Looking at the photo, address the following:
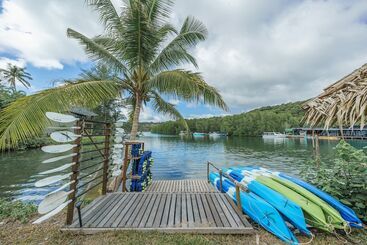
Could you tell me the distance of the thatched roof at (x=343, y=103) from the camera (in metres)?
2.53

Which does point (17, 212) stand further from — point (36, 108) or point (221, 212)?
point (221, 212)

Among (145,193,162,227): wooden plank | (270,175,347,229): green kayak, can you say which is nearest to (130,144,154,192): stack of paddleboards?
(145,193,162,227): wooden plank

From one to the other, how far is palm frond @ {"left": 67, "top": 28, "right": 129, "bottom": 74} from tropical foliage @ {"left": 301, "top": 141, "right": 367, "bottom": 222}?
6.38 m

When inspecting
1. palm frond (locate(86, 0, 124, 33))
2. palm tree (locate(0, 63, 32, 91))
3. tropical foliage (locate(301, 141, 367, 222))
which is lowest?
tropical foliage (locate(301, 141, 367, 222))

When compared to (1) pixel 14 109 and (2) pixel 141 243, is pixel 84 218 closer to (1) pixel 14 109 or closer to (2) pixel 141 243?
(2) pixel 141 243

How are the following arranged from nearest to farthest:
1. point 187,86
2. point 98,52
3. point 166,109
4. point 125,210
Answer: point 125,210
point 187,86
point 98,52
point 166,109

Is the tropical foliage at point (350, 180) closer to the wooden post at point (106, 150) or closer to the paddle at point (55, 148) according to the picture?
the wooden post at point (106, 150)

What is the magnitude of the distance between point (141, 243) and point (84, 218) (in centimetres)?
126

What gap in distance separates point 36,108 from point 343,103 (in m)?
5.39

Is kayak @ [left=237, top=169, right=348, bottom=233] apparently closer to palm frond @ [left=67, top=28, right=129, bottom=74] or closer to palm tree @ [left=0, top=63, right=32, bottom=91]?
palm frond @ [left=67, top=28, right=129, bottom=74]

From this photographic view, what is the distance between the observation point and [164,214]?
10.5 ft

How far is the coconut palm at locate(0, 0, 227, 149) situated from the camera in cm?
509

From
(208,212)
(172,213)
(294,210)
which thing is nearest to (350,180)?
(294,210)

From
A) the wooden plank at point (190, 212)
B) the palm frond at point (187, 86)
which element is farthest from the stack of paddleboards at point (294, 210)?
the palm frond at point (187, 86)
